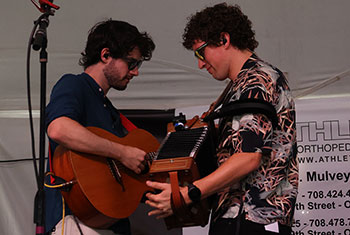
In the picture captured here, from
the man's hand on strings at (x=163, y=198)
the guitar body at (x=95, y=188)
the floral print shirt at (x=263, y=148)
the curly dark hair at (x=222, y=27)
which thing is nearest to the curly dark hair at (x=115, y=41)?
the guitar body at (x=95, y=188)

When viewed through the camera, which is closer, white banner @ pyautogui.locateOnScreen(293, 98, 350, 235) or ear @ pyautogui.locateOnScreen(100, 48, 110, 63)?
ear @ pyautogui.locateOnScreen(100, 48, 110, 63)

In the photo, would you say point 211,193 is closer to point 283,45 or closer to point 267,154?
point 267,154

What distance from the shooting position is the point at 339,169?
338 centimetres

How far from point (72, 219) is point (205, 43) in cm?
100

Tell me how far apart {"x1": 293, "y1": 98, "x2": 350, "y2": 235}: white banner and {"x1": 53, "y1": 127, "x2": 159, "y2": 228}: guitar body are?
1413mm

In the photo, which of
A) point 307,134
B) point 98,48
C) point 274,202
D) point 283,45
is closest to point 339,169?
point 307,134

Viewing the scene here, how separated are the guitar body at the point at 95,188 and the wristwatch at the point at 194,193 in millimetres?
508

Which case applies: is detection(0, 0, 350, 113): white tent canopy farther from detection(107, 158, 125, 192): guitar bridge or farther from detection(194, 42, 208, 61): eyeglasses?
detection(194, 42, 208, 61): eyeglasses

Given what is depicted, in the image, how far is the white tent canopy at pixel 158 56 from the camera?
3.54m

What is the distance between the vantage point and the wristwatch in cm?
190

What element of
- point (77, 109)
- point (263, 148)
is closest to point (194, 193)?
point (263, 148)

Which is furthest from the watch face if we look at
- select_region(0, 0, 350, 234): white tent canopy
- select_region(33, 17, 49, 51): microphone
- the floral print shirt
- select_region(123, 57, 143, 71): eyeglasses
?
select_region(0, 0, 350, 234): white tent canopy

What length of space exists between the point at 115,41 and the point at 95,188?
0.93 m

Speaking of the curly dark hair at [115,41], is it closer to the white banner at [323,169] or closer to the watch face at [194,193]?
the watch face at [194,193]
